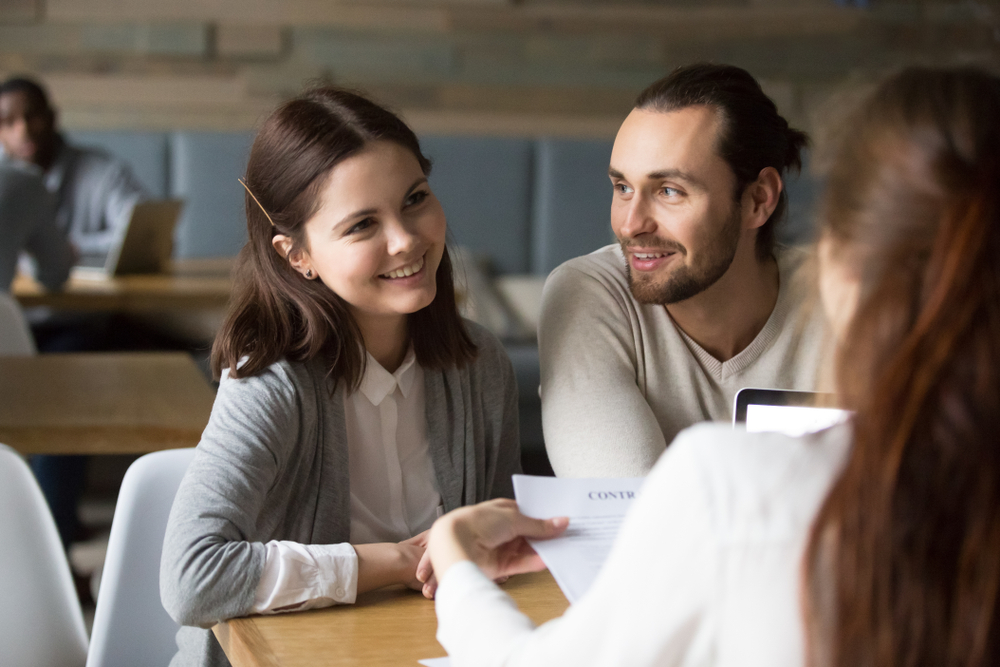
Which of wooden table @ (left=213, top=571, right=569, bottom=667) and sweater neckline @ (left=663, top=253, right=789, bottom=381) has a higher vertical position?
sweater neckline @ (left=663, top=253, right=789, bottom=381)

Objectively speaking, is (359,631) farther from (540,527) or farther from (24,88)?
(24,88)

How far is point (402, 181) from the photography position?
134 cm

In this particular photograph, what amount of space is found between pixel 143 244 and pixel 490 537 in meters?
2.75

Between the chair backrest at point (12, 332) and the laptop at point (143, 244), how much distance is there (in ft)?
2.86

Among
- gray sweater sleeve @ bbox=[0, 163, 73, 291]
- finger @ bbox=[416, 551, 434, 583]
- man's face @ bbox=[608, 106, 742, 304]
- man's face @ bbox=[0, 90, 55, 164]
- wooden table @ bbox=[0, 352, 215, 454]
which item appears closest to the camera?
finger @ bbox=[416, 551, 434, 583]

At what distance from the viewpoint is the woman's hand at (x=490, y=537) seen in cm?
86

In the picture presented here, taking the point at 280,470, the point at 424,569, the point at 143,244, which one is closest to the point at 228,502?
the point at 280,470

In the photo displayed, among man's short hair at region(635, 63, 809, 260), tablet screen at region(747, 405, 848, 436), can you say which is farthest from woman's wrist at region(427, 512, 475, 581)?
man's short hair at region(635, 63, 809, 260)

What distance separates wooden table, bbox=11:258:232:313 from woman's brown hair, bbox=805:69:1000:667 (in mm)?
2585

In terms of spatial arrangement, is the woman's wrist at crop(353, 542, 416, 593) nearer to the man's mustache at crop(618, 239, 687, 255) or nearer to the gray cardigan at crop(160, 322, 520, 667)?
the gray cardigan at crop(160, 322, 520, 667)

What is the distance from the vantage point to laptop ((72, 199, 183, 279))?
3264 mm

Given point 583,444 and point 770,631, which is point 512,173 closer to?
point 583,444

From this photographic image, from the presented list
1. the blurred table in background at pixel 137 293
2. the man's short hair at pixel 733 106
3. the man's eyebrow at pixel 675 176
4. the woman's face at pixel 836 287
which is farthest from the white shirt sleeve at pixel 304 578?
the blurred table in background at pixel 137 293

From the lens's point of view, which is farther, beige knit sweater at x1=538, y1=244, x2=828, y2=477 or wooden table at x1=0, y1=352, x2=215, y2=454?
wooden table at x1=0, y1=352, x2=215, y2=454
